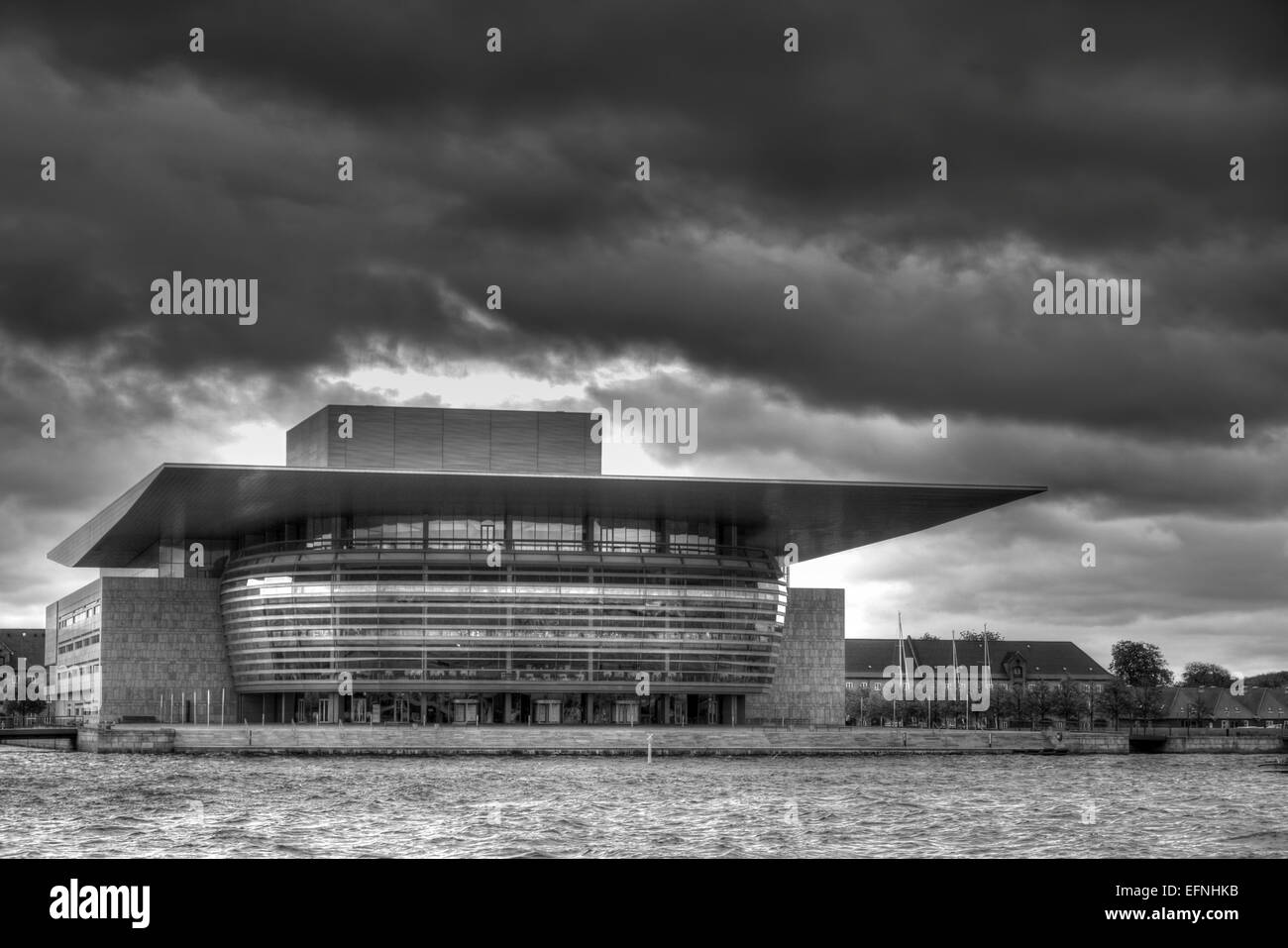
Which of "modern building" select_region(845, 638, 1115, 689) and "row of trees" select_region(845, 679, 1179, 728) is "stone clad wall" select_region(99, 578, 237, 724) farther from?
"modern building" select_region(845, 638, 1115, 689)

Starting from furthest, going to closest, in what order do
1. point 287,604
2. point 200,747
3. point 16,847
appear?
1. point 287,604
2. point 200,747
3. point 16,847

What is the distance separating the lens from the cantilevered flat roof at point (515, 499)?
69.2 meters

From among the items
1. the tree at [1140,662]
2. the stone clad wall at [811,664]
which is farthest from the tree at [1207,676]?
the stone clad wall at [811,664]

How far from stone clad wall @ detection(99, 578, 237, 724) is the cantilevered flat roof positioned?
11.0 ft

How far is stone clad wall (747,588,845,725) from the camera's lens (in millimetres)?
88562

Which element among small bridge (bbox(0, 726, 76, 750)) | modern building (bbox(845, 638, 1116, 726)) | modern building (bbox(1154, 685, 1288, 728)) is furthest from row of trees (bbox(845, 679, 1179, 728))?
small bridge (bbox(0, 726, 76, 750))

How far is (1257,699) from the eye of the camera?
125688mm

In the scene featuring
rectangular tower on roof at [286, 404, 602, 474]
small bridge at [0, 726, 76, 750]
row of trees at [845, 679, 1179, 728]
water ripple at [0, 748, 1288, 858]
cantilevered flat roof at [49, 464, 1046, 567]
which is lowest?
row of trees at [845, 679, 1179, 728]

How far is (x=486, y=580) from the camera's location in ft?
250

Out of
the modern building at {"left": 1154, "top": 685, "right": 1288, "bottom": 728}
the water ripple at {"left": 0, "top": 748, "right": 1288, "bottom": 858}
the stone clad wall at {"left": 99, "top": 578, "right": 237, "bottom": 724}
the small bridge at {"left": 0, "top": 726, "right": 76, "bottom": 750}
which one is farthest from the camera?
the modern building at {"left": 1154, "top": 685, "right": 1288, "bottom": 728}

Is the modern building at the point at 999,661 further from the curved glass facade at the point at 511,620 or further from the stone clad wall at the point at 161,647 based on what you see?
the stone clad wall at the point at 161,647
